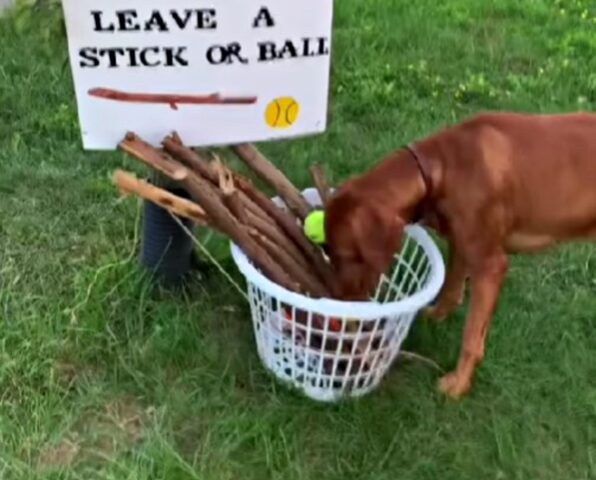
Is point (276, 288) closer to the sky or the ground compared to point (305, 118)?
closer to the ground

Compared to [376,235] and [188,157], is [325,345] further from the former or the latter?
[188,157]

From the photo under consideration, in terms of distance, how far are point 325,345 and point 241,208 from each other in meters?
0.40

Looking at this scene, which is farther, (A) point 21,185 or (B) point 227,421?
(A) point 21,185

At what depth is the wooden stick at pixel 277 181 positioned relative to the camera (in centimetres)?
302

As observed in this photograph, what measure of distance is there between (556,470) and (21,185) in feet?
6.44

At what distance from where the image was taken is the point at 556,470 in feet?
9.14

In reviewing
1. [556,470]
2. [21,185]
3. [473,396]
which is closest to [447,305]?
[473,396]

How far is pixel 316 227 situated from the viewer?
2.83m

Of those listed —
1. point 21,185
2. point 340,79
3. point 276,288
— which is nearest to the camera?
point 276,288

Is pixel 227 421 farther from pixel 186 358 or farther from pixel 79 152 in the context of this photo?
pixel 79 152

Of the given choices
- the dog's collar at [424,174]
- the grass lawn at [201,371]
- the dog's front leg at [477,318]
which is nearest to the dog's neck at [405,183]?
the dog's collar at [424,174]

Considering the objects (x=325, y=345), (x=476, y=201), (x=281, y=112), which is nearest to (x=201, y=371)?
(x=325, y=345)

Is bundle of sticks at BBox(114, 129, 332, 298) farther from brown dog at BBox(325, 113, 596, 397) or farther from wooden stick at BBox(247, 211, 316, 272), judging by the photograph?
brown dog at BBox(325, 113, 596, 397)

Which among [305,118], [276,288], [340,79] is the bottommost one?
[340,79]
